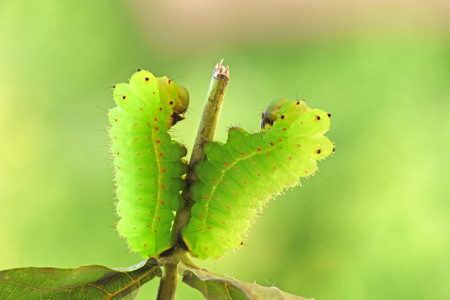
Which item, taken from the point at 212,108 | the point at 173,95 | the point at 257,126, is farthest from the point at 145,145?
the point at 257,126

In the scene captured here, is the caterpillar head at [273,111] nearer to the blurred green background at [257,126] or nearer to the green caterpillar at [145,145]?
the green caterpillar at [145,145]

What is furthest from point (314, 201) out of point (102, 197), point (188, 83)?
point (102, 197)

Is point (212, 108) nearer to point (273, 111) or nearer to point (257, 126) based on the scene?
point (273, 111)

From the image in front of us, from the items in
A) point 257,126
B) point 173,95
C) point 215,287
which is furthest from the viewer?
point 257,126

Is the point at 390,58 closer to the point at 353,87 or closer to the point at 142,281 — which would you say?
the point at 353,87

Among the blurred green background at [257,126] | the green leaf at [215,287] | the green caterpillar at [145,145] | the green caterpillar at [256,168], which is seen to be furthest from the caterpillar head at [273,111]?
the blurred green background at [257,126]

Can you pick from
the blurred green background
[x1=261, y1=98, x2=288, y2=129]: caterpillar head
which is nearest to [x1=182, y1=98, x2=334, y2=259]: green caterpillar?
[x1=261, y1=98, x2=288, y2=129]: caterpillar head
